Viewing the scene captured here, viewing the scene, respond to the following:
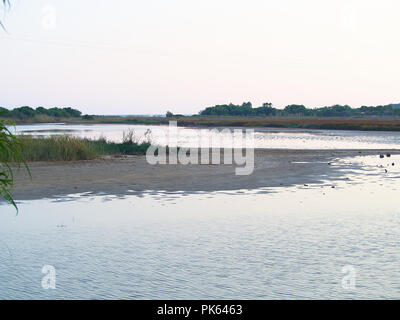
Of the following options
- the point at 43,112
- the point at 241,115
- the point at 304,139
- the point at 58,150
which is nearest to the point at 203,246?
the point at 58,150

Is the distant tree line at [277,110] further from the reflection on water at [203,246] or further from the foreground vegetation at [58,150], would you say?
the reflection on water at [203,246]

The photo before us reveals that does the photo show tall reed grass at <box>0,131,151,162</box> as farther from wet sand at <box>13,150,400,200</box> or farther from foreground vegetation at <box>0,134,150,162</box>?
wet sand at <box>13,150,400,200</box>

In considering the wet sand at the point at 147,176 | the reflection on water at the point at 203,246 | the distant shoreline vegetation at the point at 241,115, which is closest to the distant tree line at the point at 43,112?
the distant shoreline vegetation at the point at 241,115

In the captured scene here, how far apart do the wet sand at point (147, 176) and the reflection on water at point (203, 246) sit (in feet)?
5.75

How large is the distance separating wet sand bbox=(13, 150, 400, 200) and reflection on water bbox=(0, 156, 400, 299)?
1754 mm

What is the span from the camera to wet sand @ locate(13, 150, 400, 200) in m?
16.4

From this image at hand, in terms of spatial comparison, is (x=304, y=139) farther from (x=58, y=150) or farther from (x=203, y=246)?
(x=203, y=246)

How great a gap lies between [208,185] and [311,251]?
27.4 ft

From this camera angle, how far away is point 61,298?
22.6ft

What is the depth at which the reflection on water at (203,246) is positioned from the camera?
729 cm

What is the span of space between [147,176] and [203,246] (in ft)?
33.1

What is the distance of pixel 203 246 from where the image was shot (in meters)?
9.40
